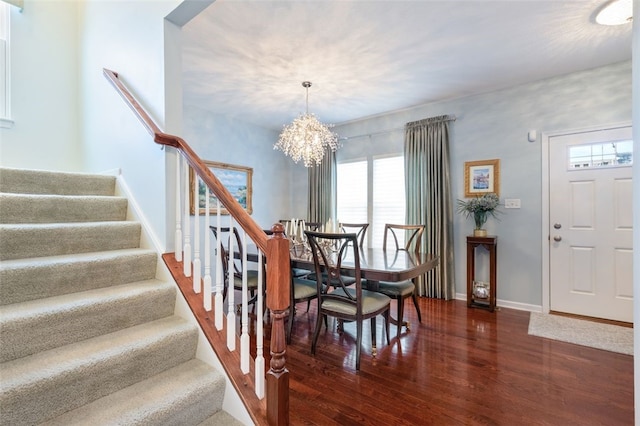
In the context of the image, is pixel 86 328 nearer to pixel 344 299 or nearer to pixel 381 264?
pixel 344 299

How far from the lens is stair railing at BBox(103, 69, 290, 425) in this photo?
133cm

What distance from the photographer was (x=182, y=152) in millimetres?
1806

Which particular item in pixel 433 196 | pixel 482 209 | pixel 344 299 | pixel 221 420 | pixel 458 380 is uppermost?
pixel 433 196

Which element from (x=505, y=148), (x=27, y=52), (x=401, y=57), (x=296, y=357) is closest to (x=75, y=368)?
(x=296, y=357)

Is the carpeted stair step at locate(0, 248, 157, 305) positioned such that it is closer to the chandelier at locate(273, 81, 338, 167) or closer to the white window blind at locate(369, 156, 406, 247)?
the chandelier at locate(273, 81, 338, 167)

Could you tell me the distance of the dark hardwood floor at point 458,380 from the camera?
68.3 inches

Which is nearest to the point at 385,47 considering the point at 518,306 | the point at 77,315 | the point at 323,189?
the point at 323,189

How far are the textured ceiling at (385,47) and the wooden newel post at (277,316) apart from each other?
1.92m

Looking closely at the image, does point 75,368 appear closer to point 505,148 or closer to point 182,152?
point 182,152

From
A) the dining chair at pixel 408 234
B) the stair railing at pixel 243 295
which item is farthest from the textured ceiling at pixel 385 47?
the dining chair at pixel 408 234

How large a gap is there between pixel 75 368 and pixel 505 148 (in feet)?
14.2

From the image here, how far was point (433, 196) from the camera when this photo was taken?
409cm

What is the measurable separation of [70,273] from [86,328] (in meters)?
0.34

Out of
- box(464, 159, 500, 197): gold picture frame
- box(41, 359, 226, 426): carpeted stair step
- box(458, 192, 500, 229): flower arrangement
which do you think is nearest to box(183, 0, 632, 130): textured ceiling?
box(464, 159, 500, 197): gold picture frame
